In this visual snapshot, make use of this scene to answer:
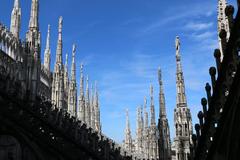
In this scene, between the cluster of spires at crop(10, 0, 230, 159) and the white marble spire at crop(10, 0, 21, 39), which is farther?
the white marble spire at crop(10, 0, 21, 39)

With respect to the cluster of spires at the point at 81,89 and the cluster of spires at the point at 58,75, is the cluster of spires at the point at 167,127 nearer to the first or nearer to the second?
the cluster of spires at the point at 81,89

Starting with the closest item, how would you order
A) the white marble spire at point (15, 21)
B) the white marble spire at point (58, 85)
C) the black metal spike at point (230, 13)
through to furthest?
the black metal spike at point (230, 13), the white marble spire at point (58, 85), the white marble spire at point (15, 21)

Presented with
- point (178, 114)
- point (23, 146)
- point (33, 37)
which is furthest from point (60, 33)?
point (23, 146)

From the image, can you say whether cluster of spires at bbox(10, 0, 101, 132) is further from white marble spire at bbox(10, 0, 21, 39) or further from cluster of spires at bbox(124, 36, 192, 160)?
cluster of spires at bbox(124, 36, 192, 160)

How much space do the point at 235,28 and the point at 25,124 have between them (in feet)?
26.5

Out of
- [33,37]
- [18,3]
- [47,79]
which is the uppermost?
[18,3]

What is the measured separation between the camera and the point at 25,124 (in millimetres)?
10469

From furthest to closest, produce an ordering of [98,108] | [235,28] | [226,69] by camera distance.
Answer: [98,108]
[226,69]
[235,28]

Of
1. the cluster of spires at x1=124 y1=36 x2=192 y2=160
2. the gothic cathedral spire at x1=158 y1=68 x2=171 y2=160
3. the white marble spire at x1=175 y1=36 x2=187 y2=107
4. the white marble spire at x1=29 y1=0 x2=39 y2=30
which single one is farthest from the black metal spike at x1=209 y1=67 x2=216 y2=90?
the gothic cathedral spire at x1=158 y1=68 x2=171 y2=160

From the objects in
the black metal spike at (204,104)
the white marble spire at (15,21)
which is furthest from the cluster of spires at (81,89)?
the black metal spike at (204,104)

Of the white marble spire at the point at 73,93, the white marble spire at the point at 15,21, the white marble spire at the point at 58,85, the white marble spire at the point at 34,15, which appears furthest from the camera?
the white marble spire at the point at 15,21

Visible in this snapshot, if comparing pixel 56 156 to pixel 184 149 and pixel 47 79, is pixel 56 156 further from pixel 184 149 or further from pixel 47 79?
pixel 47 79

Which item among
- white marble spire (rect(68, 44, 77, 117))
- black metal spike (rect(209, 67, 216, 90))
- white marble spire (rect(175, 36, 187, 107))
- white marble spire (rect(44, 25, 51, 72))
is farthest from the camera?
white marble spire (rect(44, 25, 51, 72))

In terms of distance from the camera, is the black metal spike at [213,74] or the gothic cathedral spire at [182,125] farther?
the gothic cathedral spire at [182,125]
